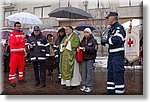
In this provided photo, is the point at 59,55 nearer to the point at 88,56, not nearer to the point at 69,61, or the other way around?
the point at 69,61

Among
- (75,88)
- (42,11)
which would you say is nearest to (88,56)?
(75,88)

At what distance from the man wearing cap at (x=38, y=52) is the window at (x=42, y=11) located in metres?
0.24

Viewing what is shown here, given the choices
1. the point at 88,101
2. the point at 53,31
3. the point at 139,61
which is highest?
the point at 53,31

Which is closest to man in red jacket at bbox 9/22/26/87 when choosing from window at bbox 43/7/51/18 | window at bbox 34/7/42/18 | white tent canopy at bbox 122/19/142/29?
window at bbox 34/7/42/18

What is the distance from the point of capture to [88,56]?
581 cm

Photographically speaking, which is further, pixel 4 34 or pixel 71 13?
pixel 4 34

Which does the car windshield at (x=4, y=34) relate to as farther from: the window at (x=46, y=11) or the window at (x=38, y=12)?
the window at (x=46, y=11)

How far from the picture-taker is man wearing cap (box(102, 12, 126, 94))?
18.3 ft

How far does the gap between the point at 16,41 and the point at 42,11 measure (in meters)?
0.64

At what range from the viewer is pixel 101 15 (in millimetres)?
5770

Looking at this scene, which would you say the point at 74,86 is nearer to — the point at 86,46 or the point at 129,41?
the point at 86,46

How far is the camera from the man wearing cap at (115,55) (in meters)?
5.57

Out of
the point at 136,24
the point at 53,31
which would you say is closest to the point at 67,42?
the point at 53,31

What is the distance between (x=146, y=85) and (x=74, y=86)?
1122 millimetres
